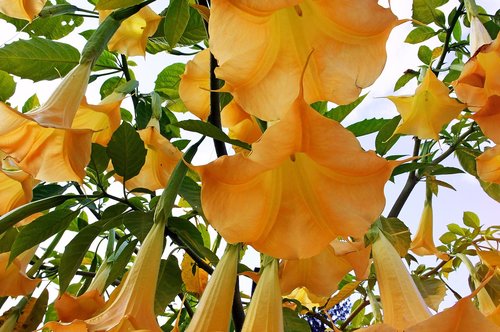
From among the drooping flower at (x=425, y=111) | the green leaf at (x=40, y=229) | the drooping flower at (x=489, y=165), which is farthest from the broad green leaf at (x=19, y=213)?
the drooping flower at (x=489, y=165)

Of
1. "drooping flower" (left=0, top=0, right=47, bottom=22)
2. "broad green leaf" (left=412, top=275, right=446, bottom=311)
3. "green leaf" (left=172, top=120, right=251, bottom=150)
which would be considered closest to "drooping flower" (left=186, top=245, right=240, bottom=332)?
"green leaf" (left=172, top=120, right=251, bottom=150)

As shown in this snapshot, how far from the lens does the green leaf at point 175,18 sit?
3.54 feet

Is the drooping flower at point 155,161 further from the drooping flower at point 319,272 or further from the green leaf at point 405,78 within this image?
the green leaf at point 405,78

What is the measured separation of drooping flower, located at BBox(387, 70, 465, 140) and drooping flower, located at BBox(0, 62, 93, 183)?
2.35 ft

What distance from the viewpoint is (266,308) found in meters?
0.83

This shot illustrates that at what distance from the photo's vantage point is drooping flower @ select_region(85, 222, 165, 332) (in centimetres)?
78

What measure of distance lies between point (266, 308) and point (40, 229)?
1.79 feet

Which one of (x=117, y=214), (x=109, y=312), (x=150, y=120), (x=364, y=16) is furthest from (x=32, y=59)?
(x=364, y=16)

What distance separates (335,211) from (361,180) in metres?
0.06

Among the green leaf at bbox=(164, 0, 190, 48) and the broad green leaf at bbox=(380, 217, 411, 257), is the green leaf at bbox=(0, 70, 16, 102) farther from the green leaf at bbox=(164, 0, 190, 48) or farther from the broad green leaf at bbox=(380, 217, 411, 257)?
the broad green leaf at bbox=(380, 217, 411, 257)

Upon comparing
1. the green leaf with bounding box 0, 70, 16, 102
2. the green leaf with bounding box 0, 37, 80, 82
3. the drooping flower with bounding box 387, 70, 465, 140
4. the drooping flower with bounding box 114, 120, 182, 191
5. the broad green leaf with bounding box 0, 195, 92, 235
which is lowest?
the broad green leaf with bounding box 0, 195, 92, 235

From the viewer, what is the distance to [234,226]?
0.72 meters

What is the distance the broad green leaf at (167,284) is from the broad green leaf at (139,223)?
271 millimetres

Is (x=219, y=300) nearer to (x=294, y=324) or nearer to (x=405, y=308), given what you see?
(x=405, y=308)
